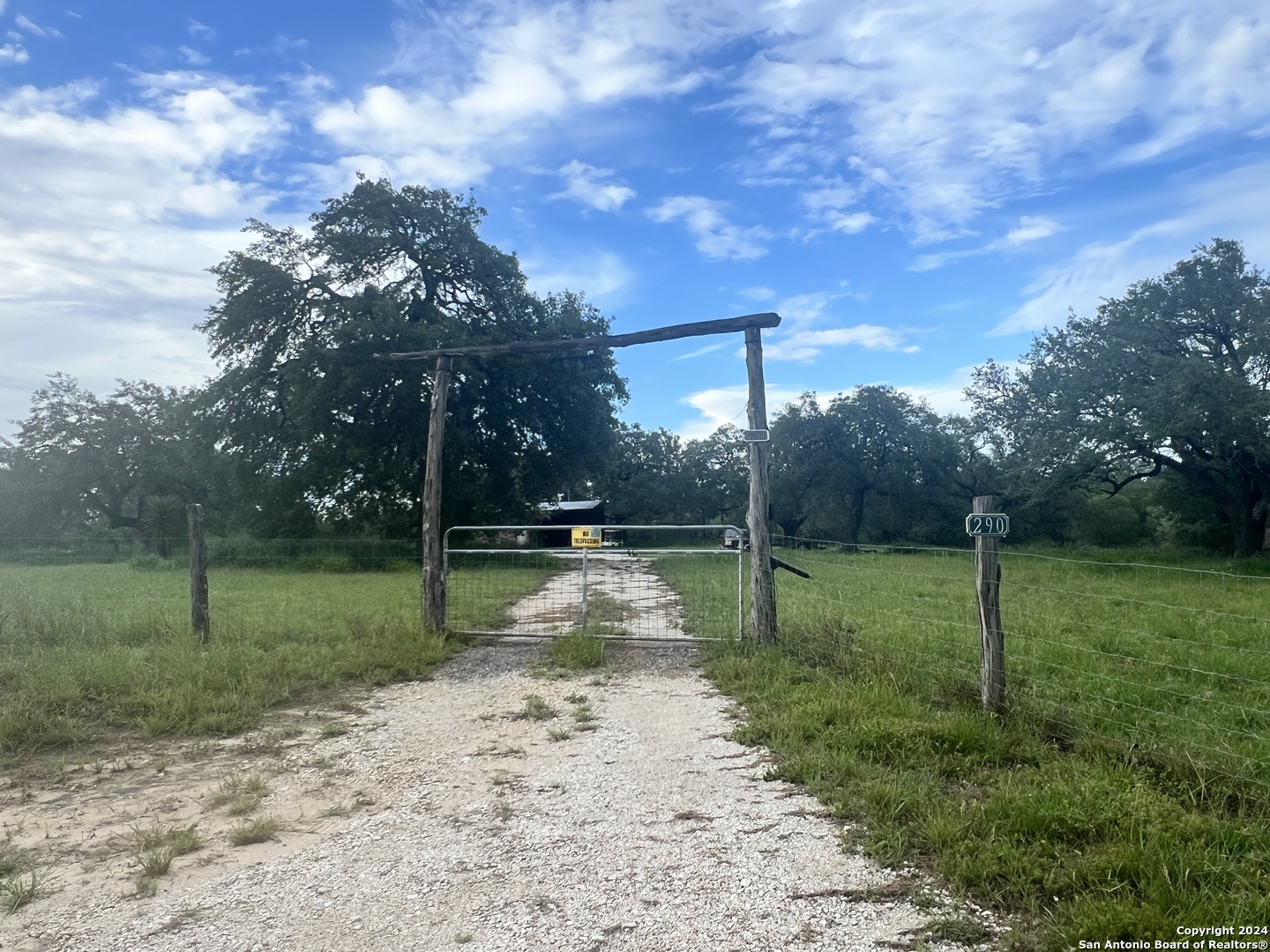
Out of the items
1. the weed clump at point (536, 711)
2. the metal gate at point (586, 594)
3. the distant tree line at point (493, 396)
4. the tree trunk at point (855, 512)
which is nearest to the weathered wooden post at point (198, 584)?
the metal gate at point (586, 594)

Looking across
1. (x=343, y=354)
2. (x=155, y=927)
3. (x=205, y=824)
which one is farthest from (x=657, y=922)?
(x=343, y=354)

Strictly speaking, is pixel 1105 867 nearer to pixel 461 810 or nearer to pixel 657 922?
pixel 657 922

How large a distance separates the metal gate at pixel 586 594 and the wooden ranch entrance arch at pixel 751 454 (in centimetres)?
18

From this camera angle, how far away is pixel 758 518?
27.9 feet

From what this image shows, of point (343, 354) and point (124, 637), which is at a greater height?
point (343, 354)

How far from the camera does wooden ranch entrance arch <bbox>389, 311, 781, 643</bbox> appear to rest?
27.3 ft

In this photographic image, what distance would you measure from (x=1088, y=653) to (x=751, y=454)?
379cm

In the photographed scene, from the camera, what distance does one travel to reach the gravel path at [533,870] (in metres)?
3.00

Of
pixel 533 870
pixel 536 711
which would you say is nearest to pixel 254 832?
pixel 533 870

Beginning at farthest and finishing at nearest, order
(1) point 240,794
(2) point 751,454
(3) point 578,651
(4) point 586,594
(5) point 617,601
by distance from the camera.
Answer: (5) point 617,601
(4) point 586,594
(2) point 751,454
(3) point 578,651
(1) point 240,794

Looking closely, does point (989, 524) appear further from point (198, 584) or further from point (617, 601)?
point (617, 601)

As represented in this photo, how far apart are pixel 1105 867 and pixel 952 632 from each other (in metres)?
5.42

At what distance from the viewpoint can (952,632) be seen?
8406 mm

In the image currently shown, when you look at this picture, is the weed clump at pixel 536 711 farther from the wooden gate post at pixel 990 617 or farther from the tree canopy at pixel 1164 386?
the tree canopy at pixel 1164 386
